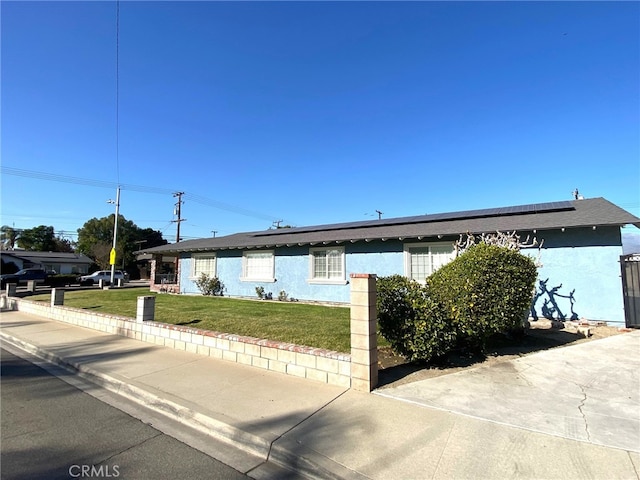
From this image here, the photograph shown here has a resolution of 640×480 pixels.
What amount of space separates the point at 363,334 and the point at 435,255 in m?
7.92

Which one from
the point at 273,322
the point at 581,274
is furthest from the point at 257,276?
the point at 581,274

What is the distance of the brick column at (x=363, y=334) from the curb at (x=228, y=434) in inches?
65.0

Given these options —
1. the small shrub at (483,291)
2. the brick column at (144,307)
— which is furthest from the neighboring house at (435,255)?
the brick column at (144,307)

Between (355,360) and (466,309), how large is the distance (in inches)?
88.3

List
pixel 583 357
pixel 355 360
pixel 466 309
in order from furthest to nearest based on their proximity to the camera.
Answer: pixel 583 357 → pixel 466 309 → pixel 355 360

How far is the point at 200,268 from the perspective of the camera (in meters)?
19.7

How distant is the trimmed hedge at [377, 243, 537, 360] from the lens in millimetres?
5551

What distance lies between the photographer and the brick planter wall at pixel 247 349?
17.4 feet

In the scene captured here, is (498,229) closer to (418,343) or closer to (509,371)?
(509,371)

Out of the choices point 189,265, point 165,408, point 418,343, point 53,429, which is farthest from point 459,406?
point 189,265

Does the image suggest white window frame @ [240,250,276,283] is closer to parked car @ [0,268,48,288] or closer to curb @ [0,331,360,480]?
curb @ [0,331,360,480]

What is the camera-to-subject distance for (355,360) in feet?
16.5

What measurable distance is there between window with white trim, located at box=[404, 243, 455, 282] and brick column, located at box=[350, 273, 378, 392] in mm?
7462

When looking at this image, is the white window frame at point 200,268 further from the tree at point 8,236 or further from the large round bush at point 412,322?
the tree at point 8,236
